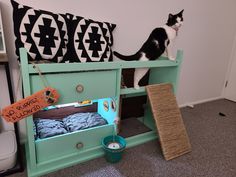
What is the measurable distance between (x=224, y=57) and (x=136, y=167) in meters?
2.32

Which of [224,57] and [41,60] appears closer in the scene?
[41,60]

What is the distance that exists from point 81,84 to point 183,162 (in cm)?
98

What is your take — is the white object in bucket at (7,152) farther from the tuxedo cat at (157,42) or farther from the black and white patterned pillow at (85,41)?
the tuxedo cat at (157,42)

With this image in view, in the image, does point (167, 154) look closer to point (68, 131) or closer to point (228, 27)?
point (68, 131)

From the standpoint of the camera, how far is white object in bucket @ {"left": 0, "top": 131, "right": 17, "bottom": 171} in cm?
109

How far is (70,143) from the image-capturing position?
4.09 ft

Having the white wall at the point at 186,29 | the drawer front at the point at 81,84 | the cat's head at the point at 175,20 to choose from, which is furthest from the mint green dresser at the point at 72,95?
Result: the white wall at the point at 186,29

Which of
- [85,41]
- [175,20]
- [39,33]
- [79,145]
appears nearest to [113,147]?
[79,145]

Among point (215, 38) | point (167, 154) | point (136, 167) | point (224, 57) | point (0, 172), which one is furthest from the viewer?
point (224, 57)

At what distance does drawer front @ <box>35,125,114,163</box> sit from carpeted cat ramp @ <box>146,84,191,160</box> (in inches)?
15.3

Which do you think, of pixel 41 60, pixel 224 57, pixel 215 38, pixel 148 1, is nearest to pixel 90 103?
pixel 41 60

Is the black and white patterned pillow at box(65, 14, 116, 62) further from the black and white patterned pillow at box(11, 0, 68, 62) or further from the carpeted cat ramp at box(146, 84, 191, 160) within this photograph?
the carpeted cat ramp at box(146, 84, 191, 160)

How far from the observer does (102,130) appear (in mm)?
1357

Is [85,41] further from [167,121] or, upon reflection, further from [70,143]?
[167,121]
